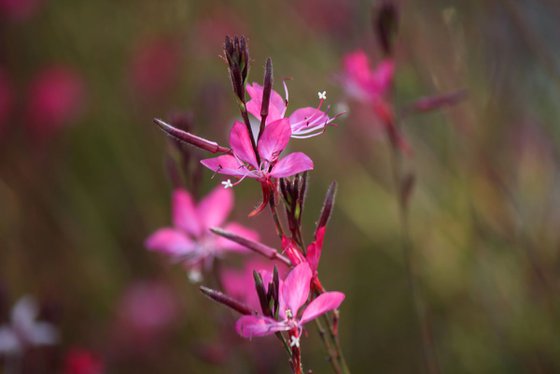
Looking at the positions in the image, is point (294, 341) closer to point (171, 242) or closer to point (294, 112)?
point (294, 112)

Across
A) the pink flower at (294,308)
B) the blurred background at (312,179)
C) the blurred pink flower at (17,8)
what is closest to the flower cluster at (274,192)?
the pink flower at (294,308)

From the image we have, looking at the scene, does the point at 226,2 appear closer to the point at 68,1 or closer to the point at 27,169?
the point at 68,1

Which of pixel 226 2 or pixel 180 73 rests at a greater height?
pixel 226 2

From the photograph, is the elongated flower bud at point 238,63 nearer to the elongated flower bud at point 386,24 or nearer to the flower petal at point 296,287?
the flower petal at point 296,287

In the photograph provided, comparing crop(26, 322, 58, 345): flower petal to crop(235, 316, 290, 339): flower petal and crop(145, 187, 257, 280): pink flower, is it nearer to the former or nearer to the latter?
crop(145, 187, 257, 280): pink flower

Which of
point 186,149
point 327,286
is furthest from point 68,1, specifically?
point 186,149

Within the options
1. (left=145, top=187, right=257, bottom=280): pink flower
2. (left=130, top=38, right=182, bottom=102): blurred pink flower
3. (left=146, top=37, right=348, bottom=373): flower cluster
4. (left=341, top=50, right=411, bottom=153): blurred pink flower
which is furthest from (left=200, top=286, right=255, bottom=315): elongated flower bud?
(left=130, top=38, right=182, bottom=102): blurred pink flower
